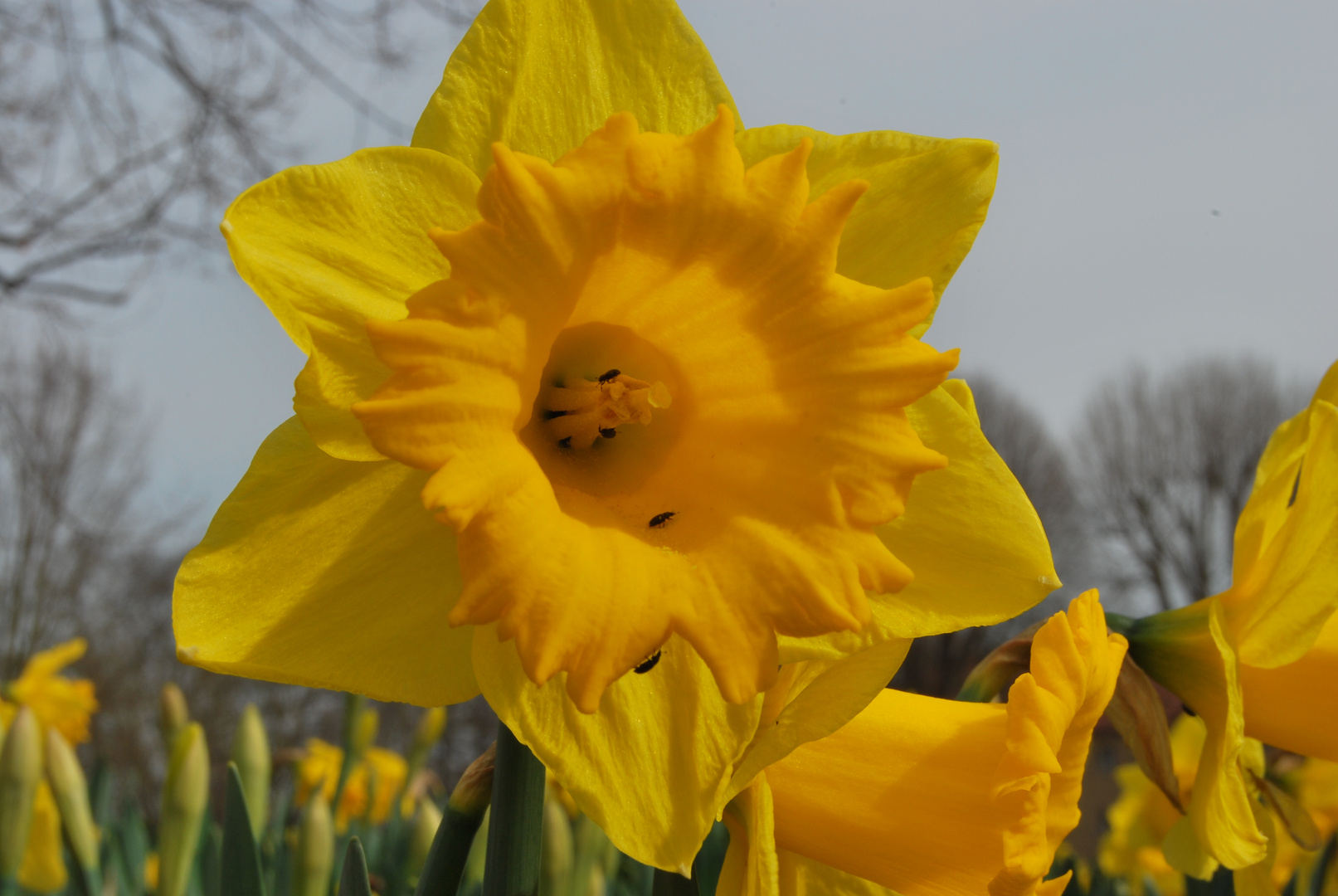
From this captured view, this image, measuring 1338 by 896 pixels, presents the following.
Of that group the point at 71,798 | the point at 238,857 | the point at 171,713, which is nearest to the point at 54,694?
the point at 171,713

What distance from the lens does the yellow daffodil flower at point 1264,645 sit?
2.86ft

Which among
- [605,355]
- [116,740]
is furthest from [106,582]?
[605,355]

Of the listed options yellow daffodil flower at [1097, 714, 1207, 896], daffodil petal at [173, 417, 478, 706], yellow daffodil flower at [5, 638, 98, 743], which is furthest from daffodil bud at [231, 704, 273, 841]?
yellow daffodil flower at [1097, 714, 1207, 896]

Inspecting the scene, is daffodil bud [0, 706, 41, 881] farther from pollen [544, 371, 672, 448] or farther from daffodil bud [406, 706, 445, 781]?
daffodil bud [406, 706, 445, 781]

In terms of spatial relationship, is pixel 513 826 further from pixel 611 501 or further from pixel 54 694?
pixel 54 694

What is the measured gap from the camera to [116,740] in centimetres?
1113

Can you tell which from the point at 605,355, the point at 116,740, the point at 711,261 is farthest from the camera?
the point at 116,740

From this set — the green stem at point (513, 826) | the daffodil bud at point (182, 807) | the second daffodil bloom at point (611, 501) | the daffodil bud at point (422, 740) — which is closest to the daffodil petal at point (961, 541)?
the second daffodil bloom at point (611, 501)

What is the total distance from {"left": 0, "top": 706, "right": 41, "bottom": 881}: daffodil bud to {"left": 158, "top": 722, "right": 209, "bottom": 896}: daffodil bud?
274 mm

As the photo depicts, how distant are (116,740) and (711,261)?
12.8 metres

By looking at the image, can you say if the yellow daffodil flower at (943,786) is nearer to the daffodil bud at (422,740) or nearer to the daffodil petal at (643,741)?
the daffodil petal at (643,741)

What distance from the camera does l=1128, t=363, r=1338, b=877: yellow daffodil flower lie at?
34.3 inches

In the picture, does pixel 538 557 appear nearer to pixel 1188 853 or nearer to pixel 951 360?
pixel 951 360

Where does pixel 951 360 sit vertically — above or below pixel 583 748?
above
